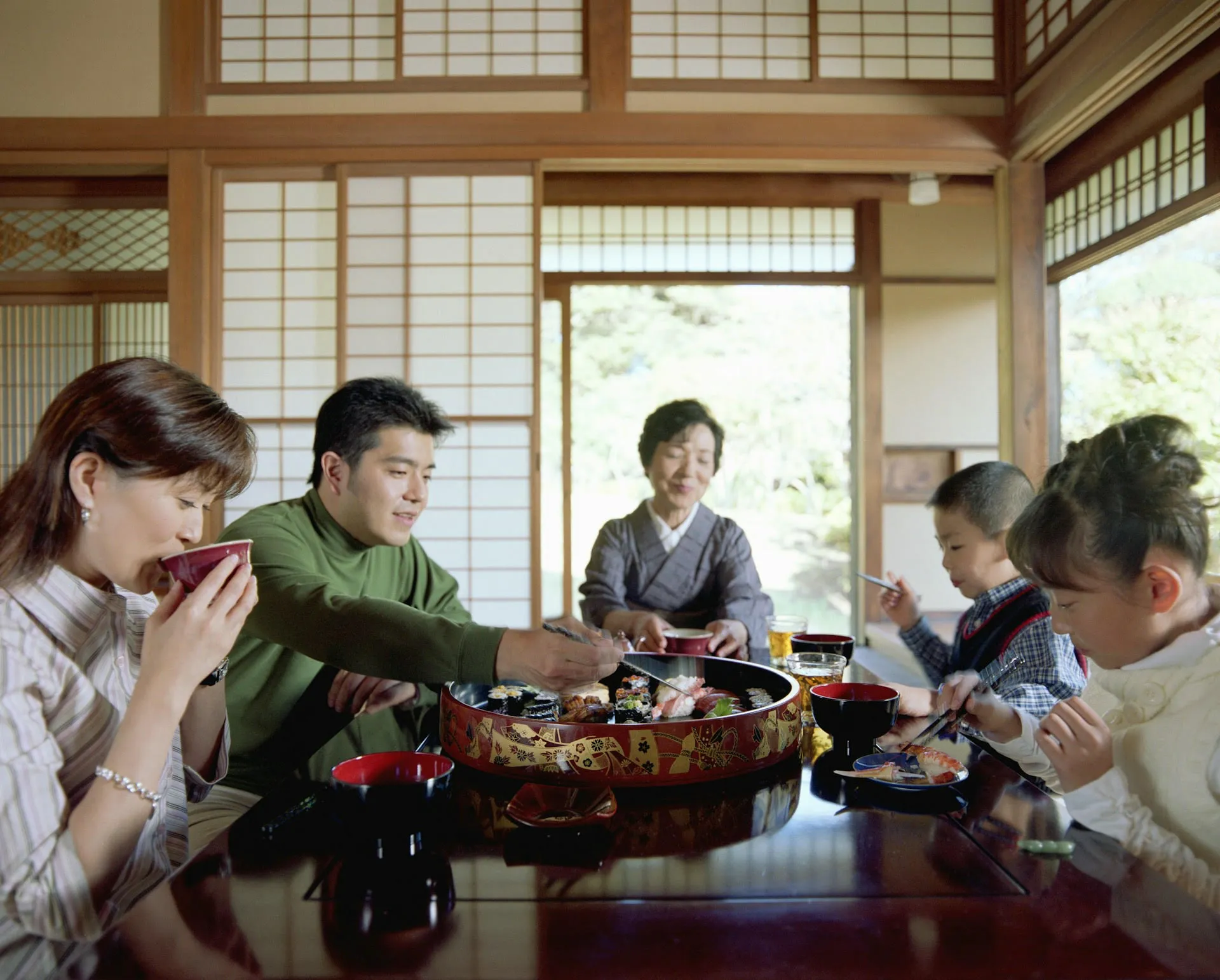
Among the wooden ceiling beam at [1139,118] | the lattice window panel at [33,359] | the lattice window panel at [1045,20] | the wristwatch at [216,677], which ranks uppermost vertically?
the lattice window panel at [1045,20]

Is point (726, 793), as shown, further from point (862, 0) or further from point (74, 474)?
point (862, 0)

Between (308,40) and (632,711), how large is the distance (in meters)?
3.97

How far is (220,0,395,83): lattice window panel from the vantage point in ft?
13.9

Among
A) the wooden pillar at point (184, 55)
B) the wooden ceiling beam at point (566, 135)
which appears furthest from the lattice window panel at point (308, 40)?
the wooden ceiling beam at point (566, 135)

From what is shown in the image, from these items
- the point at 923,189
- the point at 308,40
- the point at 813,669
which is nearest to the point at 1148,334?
the point at 923,189

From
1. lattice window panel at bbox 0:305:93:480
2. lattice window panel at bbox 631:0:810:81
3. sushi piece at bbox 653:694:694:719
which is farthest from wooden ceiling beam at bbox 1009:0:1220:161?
lattice window panel at bbox 0:305:93:480

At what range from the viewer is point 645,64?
4195 mm

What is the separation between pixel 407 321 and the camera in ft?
14.4

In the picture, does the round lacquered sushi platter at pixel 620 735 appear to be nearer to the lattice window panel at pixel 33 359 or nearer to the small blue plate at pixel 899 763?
the small blue plate at pixel 899 763

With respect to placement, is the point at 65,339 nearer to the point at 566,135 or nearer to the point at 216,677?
the point at 566,135

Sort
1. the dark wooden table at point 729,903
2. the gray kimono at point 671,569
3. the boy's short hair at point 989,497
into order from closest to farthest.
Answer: the dark wooden table at point 729,903, the boy's short hair at point 989,497, the gray kimono at point 671,569

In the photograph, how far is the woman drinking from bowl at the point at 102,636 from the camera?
99cm

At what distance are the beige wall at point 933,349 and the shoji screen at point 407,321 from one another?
9.10ft

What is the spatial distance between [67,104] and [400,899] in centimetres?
444
